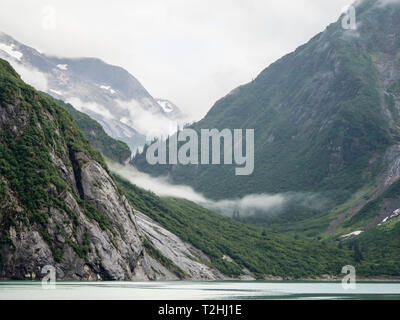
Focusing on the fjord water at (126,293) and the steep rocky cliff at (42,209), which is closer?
the fjord water at (126,293)

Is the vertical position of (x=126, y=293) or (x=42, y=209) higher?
(x=42, y=209)

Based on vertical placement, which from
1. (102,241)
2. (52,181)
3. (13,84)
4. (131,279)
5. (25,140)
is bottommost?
(131,279)

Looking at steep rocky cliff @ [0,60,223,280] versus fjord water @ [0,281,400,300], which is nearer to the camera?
fjord water @ [0,281,400,300]

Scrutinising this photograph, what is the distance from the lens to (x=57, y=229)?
166500 millimetres

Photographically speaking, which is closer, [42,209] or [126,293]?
[126,293]
